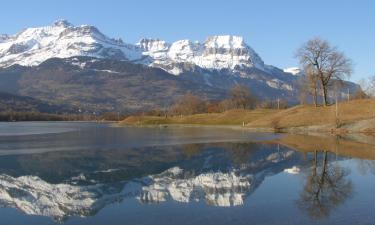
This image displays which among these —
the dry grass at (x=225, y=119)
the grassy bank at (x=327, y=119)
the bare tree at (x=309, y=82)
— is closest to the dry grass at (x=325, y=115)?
the grassy bank at (x=327, y=119)

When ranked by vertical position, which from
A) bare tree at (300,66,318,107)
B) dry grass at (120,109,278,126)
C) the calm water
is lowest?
the calm water

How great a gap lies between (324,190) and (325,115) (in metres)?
82.5

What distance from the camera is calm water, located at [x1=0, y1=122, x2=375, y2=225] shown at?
2283 cm

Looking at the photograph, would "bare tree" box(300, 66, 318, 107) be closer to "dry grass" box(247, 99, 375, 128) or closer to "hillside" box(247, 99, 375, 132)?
"hillside" box(247, 99, 375, 132)

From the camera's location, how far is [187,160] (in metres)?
47.0

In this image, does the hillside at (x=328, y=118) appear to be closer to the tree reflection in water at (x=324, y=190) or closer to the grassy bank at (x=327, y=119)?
the grassy bank at (x=327, y=119)

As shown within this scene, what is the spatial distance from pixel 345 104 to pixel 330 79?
12.2 metres

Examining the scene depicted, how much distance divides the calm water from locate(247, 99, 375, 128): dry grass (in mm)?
52315

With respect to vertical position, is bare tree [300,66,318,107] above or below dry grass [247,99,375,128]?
above

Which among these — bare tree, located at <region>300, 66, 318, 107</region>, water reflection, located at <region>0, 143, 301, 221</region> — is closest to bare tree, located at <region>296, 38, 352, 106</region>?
bare tree, located at <region>300, 66, 318, 107</region>

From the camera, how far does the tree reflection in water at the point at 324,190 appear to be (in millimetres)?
24172

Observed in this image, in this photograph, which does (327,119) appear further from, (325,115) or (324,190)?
(324,190)

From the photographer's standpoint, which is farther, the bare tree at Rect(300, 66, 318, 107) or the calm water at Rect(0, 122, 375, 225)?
the bare tree at Rect(300, 66, 318, 107)

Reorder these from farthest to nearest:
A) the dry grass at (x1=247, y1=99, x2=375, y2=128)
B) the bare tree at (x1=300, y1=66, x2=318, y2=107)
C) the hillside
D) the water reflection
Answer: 1. the bare tree at (x1=300, y1=66, x2=318, y2=107)
2. the dry grass at (x1=247, y1=99, x2=375, y2=128)
3. the hillside
4. the water reflection
